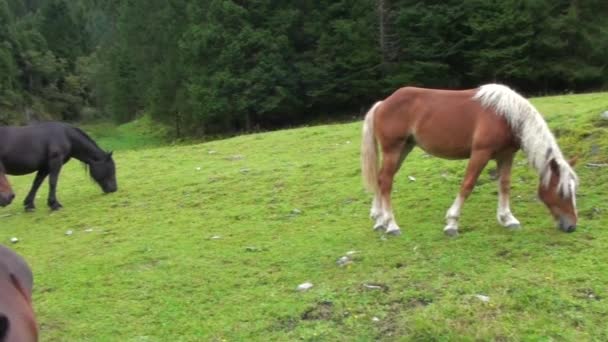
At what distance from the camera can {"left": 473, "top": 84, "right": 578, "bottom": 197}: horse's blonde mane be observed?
566cm

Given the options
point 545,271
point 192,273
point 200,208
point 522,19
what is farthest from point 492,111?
point 522,19

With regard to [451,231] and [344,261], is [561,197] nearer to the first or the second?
[451,231]

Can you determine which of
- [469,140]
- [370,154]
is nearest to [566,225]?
[469,140]

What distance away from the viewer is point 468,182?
600 centimetres

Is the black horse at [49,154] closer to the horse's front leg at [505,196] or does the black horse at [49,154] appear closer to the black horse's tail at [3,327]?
the horse's front leg at [505,196]

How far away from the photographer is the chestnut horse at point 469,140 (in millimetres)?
5707

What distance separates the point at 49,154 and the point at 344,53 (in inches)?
876

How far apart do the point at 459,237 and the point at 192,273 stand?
8.52ft

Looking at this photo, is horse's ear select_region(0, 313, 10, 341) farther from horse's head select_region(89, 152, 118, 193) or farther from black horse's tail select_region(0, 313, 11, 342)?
horse's head select_region(89, 152, 118, 193)

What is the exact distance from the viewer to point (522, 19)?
28578mm

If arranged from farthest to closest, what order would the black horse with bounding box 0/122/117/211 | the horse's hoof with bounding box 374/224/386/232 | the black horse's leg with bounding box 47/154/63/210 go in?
the black horse's leg with bounding box 47/154/63/210
the black horse with bounding box 0/122/117/211
the horse's hoof with bounding box 374/224/386/232

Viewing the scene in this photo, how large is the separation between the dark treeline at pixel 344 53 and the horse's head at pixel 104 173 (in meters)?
19.6

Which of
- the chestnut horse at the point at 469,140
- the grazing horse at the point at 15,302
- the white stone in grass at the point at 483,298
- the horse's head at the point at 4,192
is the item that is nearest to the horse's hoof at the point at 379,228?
the chestnut horse at the point at 469,140

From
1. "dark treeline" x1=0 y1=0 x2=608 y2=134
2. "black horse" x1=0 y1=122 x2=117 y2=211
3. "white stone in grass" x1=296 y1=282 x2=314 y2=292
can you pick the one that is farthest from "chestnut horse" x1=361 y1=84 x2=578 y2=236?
"dark treeline" x1=0 y1=0 x2=608 y2=134
